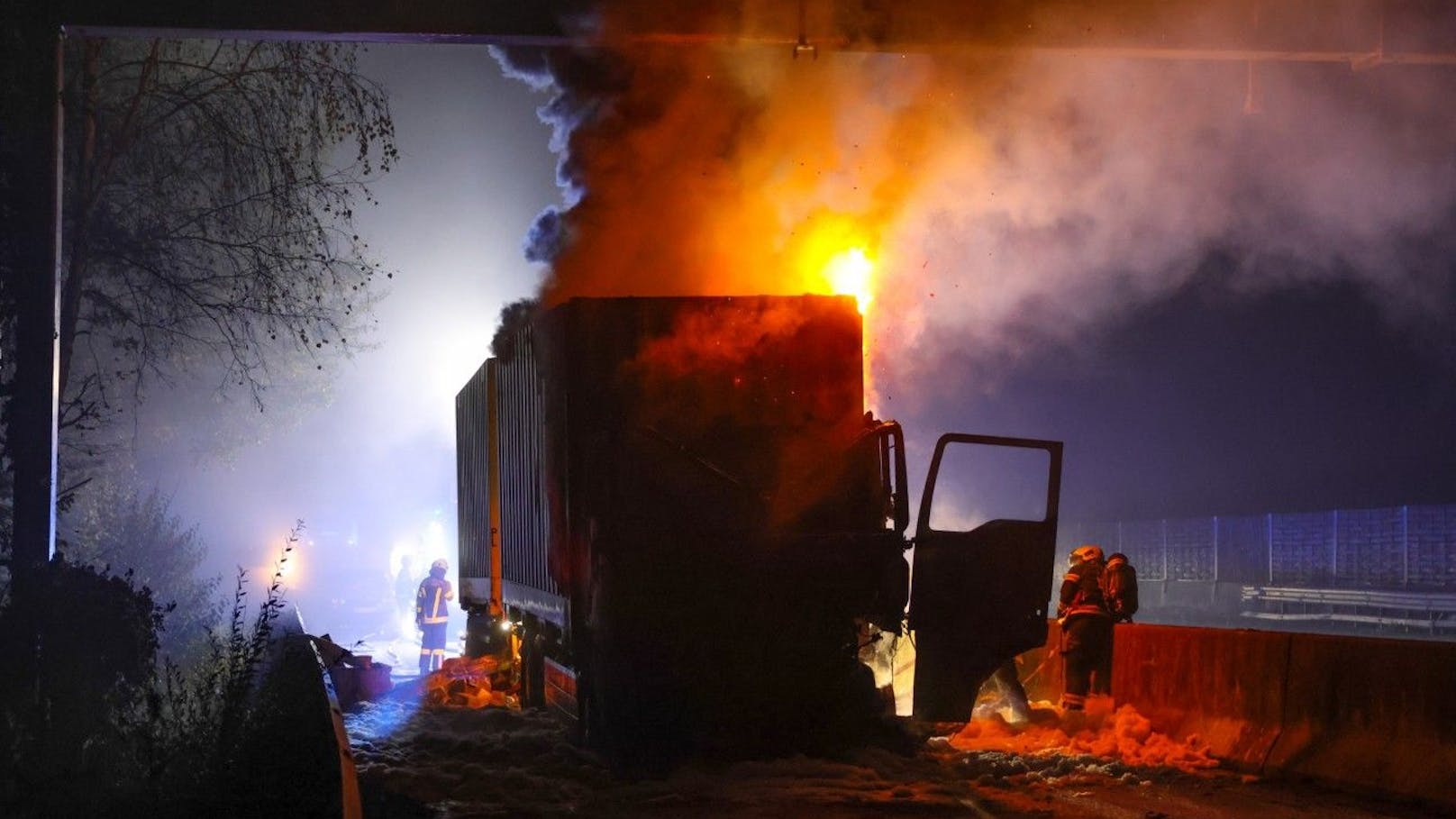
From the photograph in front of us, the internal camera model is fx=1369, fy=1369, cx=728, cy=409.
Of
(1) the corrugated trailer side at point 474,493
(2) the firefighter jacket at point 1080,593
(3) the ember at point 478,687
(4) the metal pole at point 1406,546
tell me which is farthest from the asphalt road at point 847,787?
(4) the metal pole at point 1406,546

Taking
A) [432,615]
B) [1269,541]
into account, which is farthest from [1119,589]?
[1269,541]

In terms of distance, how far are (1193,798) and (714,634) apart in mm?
3012

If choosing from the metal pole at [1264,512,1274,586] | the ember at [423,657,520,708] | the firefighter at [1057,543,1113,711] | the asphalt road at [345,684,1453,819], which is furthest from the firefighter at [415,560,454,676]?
the metal pole at [1264,512,1274,586]

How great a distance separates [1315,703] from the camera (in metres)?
8.73

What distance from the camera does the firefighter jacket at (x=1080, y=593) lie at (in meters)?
11.4

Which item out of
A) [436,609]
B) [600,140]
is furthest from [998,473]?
[600,140]

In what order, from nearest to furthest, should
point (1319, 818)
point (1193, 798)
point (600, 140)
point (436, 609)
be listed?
1. point (1319, 818)
2. point (1193, 798)
3. point (600, 140)
4. point (436, 609)

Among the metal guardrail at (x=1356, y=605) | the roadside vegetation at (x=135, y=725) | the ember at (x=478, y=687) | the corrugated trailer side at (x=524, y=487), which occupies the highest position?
the corrugated trailer side at (x=524, y=487)

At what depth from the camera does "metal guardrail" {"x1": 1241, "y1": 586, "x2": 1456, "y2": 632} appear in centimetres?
2683

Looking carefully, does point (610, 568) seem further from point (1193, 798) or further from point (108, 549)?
point (108, 549)

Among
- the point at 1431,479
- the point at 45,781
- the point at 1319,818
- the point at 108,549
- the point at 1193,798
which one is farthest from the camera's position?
the point at 1431,479

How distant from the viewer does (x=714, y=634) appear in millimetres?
8758

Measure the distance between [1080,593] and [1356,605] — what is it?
21.0 m

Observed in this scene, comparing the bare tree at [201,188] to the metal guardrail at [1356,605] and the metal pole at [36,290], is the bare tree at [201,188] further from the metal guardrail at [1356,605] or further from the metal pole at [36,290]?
the metal guardrail at [1356,605]
